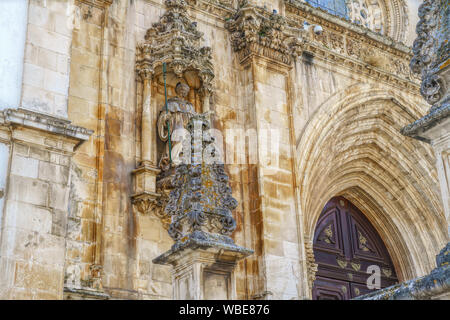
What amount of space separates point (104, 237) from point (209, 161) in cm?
296

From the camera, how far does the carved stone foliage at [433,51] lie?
495 cm

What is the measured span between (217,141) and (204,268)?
17.0 ft

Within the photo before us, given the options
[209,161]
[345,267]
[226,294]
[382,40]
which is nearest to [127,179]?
[209,161]

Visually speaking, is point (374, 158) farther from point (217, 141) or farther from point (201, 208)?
point (201, 208)

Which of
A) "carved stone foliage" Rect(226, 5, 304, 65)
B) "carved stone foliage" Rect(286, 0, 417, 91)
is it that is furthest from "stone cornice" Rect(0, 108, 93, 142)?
"carved stone foliage" Rect(286, 0, 417, 91)

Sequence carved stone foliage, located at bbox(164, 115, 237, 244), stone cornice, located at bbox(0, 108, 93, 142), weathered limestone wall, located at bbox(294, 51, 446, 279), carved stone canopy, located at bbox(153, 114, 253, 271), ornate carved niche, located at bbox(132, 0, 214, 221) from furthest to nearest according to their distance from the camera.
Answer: weathered limestone wall, located at bbox(294, 51, 446, 279)
ornate carved niche, located at bbox(132, 0, 214, 221)
stone cornice, located at bbox(0, 108, 93, 142)
carved stone foliage, located at bbox(164, 115, 237, 244)
carved stone canopy, located at bbox(153, 114, 253, 271)

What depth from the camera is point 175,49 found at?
10.6 meters

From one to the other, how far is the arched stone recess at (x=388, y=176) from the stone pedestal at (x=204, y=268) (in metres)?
7.52

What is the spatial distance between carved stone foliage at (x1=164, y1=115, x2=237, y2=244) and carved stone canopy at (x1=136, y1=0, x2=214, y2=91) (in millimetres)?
3840

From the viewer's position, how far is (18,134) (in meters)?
7.33

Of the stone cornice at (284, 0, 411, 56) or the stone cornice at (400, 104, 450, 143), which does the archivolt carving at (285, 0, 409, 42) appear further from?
the stone cornice at (400, 104, 450, 143)

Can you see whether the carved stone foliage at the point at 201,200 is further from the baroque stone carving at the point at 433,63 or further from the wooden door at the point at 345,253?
the wooden door at the point at 345,253

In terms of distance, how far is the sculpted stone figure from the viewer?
33.5 feet

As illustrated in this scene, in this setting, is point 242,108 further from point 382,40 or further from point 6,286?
point 6,286
